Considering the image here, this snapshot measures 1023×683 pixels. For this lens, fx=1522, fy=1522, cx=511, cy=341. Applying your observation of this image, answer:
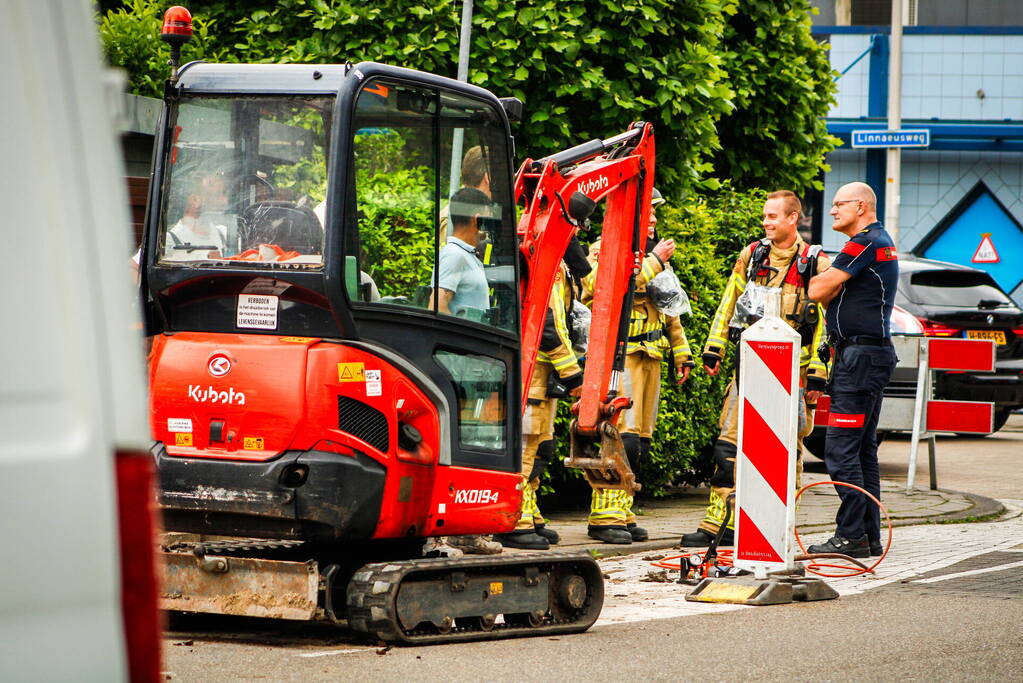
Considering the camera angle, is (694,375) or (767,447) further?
(694,375)

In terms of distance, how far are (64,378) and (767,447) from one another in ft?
19.3

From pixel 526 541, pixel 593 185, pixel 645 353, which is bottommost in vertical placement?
pixel 526 541

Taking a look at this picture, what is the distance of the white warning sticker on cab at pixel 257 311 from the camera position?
642cm

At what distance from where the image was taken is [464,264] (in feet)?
22.7

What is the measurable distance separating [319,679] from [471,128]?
2.64 meters

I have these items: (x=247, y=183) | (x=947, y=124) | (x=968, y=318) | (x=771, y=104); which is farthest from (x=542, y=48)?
(x=947, y=124)

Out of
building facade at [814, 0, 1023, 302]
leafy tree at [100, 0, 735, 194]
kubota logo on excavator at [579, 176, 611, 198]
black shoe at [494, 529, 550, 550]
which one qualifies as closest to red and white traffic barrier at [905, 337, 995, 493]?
leafy tree at [100, 0, 735, 194]

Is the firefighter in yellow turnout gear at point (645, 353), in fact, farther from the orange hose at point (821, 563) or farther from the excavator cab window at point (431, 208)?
the excavator cab window at point (431, 208)

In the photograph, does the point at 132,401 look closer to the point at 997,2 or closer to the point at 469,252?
the point at 469,252

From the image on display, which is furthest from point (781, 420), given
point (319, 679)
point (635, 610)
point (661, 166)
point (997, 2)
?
point (997, 2)

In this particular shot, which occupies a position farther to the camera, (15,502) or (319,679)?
(319,679)

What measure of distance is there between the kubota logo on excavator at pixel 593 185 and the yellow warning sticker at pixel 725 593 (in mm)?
2240

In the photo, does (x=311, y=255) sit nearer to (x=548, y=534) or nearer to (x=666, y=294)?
(x=548, y=534)

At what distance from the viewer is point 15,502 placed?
2078 millimetres
